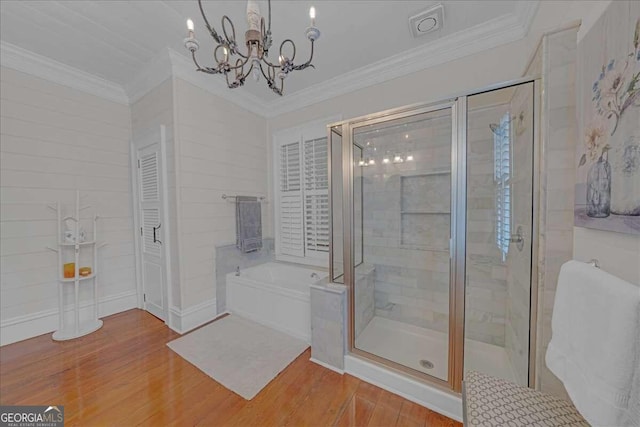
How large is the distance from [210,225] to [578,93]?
3.06m

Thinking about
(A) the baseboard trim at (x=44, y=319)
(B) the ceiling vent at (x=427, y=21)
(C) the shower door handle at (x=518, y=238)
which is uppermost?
(B) the ceiling vent at (x=427, y=21)

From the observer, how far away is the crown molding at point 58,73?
83.2 inches

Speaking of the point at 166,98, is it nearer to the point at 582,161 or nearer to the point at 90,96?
the point at 90,96

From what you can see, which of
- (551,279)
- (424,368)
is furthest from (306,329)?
(551,279)

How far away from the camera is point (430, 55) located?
2.17m

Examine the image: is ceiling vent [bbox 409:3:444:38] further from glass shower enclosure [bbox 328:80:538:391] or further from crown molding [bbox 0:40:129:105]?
crown molding [bbox 0:40:129:105]

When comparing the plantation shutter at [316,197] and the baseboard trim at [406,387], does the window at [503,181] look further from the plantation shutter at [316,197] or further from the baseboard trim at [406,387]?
the plantation shutter at [316,197]

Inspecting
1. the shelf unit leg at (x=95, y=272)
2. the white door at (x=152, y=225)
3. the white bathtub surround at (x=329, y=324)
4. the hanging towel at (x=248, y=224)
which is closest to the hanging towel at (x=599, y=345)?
the white bathtub surround at (x=329, y=324)

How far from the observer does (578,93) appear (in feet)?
3.64

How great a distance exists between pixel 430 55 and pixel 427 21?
1.22 feet

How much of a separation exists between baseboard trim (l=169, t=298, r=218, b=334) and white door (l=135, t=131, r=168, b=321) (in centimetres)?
20

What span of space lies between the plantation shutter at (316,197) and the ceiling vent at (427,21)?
1.39 metres

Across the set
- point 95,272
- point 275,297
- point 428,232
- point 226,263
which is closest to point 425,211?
point 428,232

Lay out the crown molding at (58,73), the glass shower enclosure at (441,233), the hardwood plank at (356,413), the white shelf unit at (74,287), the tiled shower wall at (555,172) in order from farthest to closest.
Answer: the white shelf unit at (74,287), the crown molding at (58,73), the glass shower enclosure at (441,233), the hardwood plank at (356,413), the tiled shower wall at (555,172)
